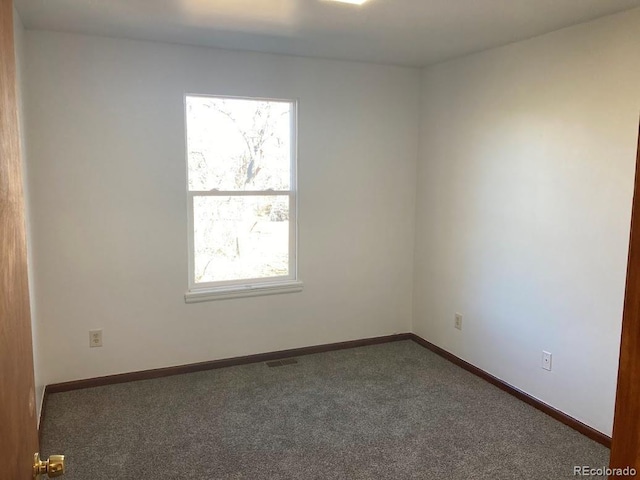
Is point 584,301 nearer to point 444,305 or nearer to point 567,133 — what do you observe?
point 567,133

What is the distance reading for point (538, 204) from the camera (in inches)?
123

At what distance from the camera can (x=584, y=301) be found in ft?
9.36

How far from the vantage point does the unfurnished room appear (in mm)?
2656

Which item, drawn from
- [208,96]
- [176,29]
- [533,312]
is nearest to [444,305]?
[533,312]

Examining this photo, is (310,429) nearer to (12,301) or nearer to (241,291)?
(241,291)

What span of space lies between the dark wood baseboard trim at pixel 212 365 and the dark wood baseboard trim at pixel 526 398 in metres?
0.47

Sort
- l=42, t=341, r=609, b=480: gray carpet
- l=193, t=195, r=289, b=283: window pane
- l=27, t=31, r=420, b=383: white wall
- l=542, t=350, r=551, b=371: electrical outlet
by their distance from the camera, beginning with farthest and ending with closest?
l=193, t=195, r=289, b=283: window pane
l=27, t=31, r=420, b=383: white wall
l=542, t=350, r=551, b=371: electrical outlet
l=42, t=341, r=609, b=480: gray carpet

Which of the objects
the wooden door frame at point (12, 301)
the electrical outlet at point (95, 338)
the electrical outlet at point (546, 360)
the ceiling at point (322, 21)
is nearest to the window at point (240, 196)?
the ceiling at point (322, 21)

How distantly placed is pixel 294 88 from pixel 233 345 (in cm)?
207

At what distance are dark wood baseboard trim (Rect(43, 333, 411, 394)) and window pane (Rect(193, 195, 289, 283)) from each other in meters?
0.64

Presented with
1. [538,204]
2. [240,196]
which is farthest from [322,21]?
[538,204]

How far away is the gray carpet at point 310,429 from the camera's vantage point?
99.0 inches

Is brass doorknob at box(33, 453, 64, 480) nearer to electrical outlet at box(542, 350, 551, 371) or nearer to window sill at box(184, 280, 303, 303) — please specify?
window sill at box(184, 280, 303, 303)

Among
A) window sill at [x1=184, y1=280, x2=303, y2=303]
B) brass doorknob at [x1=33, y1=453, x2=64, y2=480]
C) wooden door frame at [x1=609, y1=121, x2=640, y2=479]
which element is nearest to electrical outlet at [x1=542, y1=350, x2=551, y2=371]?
window sill at [x1=184, y1=280, x2=303, y2=303]
